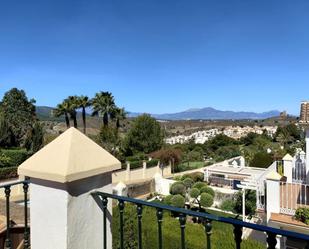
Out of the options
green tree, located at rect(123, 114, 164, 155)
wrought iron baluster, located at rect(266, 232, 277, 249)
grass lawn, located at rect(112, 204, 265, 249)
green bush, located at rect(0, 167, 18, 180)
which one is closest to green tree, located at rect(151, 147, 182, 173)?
green tree, located at rect(123, 114, 164, 155)

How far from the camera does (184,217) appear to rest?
6.02 feet

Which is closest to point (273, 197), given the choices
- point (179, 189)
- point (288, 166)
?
point (288, 166)

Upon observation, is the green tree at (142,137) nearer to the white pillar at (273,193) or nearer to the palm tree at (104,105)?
the palm tree at (104,105)

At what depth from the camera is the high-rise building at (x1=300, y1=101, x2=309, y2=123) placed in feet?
30.8

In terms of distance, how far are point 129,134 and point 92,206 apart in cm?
2968

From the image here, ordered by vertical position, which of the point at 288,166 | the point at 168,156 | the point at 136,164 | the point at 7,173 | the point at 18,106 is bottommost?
the point at 136,164

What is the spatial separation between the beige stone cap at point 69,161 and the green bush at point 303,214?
6.95m

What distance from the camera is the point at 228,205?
16.9 m

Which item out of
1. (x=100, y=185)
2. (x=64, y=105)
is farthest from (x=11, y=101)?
(x=100, y=185)

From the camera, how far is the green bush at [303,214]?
7.53 metres

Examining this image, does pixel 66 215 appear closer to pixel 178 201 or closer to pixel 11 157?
pixel 178 201

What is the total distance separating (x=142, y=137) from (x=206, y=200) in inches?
639

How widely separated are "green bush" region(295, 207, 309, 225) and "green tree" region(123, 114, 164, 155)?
2409 centimetres

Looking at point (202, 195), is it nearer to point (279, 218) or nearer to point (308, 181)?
point (308, 181)
